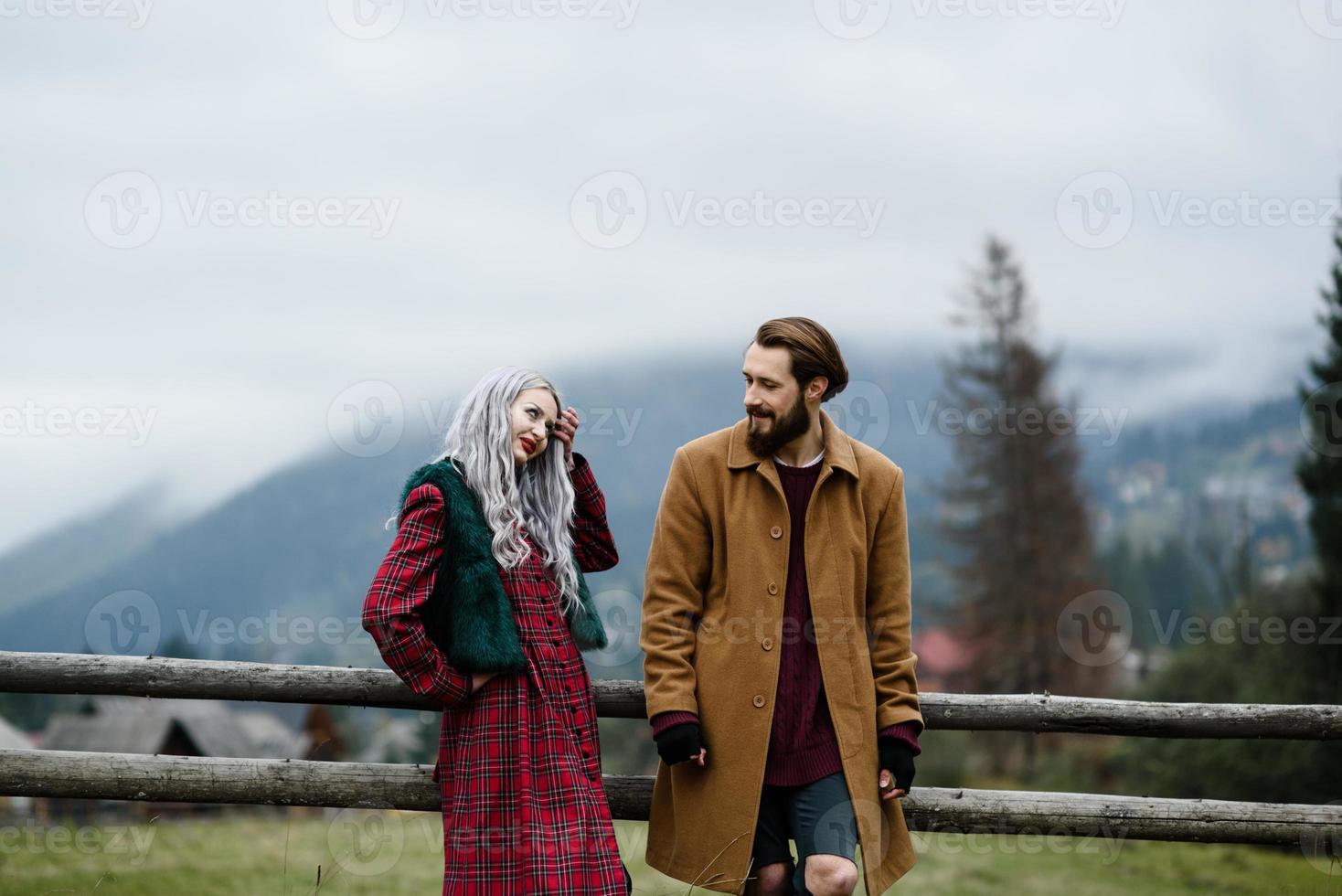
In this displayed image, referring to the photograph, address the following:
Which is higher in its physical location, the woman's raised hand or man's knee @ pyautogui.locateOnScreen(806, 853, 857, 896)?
the woman's raised hand

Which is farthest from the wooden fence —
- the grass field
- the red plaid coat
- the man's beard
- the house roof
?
the house roof

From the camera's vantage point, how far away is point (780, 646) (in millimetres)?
3818

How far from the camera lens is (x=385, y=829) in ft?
17.0

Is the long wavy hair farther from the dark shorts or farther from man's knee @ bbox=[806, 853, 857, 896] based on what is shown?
man's knee @ bbox=[806, 853, 857, 896]

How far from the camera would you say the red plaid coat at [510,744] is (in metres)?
3.52

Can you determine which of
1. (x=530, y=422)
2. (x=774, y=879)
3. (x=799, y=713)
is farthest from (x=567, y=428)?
(x=774, y=879)

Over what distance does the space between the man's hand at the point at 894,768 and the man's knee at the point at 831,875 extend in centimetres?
29

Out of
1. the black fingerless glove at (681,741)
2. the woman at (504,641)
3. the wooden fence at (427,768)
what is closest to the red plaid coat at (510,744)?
the woman at (504,641)

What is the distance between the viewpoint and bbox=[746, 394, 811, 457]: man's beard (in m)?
3.89

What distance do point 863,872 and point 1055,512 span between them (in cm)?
4139

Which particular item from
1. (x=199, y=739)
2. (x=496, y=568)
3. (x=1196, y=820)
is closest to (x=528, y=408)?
(x=496, y=568)

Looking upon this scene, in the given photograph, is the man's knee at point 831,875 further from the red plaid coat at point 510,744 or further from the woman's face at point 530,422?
the woman's face at point 530,422

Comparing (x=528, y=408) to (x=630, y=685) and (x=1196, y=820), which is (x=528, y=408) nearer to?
(x=630, y=685)

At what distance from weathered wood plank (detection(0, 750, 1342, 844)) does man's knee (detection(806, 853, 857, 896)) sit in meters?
1.01
